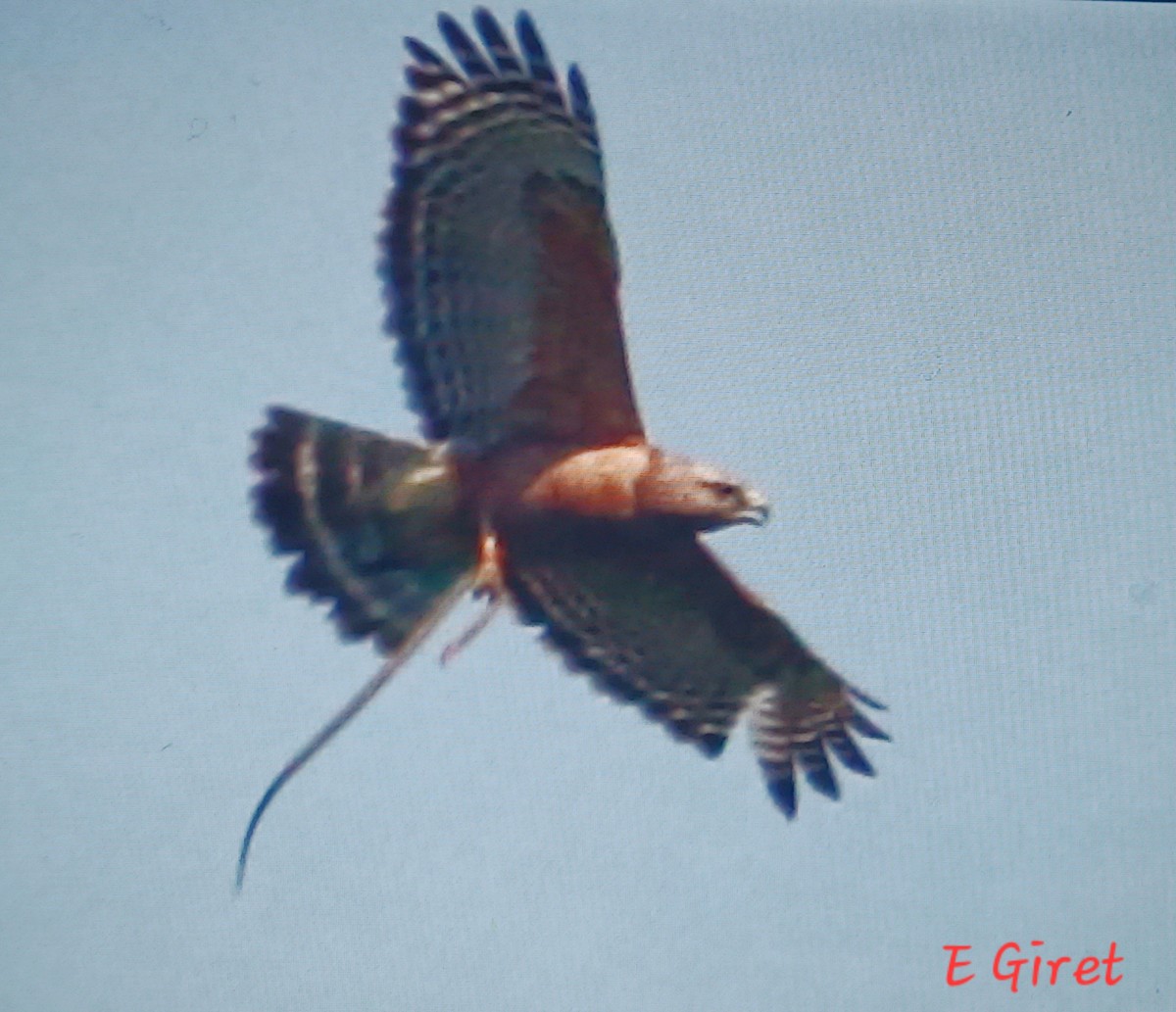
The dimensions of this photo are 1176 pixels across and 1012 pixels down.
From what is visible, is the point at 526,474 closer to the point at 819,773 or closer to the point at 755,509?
the point at 755,509

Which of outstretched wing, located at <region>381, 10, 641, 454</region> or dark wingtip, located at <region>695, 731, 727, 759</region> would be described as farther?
dark wingtip, located at <region>695, 731, 727, 759</region>

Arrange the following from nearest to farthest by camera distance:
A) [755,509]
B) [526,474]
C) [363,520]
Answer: [755,509]
[526,474]
[363,520]

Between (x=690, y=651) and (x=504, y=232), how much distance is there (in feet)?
2.83

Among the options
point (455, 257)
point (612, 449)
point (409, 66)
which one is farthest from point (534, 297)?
point (409, 66)

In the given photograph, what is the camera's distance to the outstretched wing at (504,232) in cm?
Result: 217

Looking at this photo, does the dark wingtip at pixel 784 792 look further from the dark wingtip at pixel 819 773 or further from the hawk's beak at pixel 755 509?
the hawk's beak at pixel 755 509

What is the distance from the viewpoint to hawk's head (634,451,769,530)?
7.07 ft

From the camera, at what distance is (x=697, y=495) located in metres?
2.17

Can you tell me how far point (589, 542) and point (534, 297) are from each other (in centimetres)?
45

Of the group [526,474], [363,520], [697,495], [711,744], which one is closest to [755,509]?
[697,495]

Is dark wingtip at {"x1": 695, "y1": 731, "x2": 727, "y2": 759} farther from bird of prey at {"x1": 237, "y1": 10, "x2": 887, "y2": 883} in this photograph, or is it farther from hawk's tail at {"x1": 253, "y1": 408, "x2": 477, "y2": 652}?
hawk's tail at {"x1": 253, "y1": 408, "x2": 477, "y2": 652}

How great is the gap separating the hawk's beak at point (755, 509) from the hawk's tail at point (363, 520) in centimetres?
52

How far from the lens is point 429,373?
2297mm

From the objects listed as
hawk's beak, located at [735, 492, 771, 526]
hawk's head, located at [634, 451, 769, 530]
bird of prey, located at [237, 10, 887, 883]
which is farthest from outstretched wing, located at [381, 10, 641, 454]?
hawk's beak, located at [735, 492, 771, 526]
